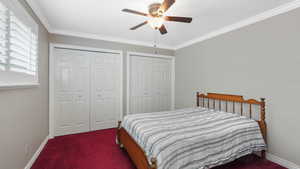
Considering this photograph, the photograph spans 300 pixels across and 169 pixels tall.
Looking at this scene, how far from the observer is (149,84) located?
4.23 m

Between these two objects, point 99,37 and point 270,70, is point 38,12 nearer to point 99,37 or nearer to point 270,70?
point 99,37

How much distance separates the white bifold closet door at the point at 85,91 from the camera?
3211 millimetres

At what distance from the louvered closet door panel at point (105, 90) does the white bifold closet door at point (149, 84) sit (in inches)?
16.1

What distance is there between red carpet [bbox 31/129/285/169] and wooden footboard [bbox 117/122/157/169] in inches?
8.2

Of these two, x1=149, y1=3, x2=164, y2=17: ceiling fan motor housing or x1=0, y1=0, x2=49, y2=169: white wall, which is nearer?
x1=0, y1=0, x2=49, y2=169: white wall

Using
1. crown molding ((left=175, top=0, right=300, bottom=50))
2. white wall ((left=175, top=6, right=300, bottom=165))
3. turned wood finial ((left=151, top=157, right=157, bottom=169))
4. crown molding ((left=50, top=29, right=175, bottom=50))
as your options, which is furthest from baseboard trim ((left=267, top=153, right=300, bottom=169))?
crown molding ((left=50, top=29, right=175, bottom=50))

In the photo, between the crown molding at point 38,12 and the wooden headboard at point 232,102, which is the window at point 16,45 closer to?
the crown molding at point 38,12

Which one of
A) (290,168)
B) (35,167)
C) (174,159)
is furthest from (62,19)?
(290,168)

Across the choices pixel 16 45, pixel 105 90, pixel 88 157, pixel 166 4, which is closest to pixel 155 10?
pixel 166 4

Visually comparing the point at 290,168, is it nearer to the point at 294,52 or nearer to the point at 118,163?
the point at 294,52

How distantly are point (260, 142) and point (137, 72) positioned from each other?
316cm

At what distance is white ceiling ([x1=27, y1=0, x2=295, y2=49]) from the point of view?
6.70 feet

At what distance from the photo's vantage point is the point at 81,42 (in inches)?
131

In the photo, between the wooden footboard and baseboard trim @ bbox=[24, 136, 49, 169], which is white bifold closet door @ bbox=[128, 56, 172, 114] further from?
baseboard trim @ bbox=[24, 136, 49, 169]
